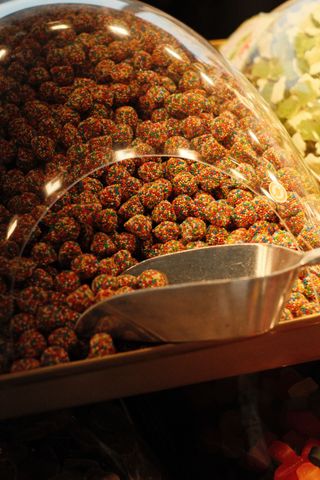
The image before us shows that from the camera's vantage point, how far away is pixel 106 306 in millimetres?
804

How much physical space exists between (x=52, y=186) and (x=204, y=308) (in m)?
0.28

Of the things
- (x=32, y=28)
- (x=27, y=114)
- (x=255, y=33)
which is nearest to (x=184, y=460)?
(x=27, y=114)

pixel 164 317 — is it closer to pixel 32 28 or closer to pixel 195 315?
pixel 195 315

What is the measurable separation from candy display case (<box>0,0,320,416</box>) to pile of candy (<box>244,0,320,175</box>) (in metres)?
0.43

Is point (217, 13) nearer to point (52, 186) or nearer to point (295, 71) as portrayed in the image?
point (295, 71)

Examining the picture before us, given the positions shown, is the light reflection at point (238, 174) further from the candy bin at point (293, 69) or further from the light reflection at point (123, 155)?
the candy bin at point (293, 69)

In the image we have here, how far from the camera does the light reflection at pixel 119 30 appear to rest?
3.31ft

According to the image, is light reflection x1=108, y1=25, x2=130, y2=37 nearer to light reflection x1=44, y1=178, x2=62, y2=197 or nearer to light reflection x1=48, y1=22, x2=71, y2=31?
light reflection x1=48, y1=22, x2=71, y2=31

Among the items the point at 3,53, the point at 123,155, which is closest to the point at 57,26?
the point at 3,53

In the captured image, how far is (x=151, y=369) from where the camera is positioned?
829 millimetres

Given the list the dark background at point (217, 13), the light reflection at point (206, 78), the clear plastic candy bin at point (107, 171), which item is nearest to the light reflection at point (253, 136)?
the clear plastic candy bin at point (107, 171)

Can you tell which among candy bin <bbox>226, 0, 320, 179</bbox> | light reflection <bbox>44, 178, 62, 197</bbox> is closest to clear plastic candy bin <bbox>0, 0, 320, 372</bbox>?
light reflection <bbox>44, 178, 62, 197</bbox>

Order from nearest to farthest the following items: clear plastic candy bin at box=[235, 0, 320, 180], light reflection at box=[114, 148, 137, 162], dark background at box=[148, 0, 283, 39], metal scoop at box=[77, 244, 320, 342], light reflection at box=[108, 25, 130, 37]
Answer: metal scoop at box=[77, 244, 320, 342] < light reflection at box=[114, 148, 137, 162] < light reflection at box=[108, 25, 130, 37] < clear plastic candy bin at box=[235, 0, 320, 180] < dark background at box=[148, 0, 283, 39]

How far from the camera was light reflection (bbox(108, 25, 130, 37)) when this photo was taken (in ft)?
3.31
